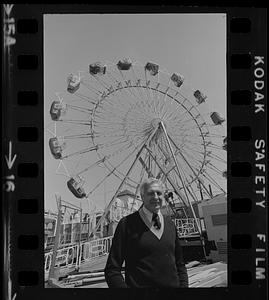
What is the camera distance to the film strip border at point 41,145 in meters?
2.32

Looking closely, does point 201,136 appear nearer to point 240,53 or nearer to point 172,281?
point 240,53

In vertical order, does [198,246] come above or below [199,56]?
below

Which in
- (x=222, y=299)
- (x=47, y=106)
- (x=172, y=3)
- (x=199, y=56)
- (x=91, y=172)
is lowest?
Result: (x=222, y=299)

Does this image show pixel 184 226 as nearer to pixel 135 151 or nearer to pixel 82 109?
pixel 135 151

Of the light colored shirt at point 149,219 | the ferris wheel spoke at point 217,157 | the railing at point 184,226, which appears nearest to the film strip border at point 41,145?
the ferris wheel spoke at point 217,157

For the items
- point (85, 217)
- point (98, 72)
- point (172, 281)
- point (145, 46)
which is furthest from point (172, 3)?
point (172, 281)

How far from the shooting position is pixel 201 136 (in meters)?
2.35

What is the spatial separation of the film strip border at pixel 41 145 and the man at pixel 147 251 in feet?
0.62

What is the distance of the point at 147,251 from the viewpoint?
235cm

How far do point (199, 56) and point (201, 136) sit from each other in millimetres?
264

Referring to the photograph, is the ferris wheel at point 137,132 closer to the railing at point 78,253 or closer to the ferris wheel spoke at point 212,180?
the ferris wheel spoke at point 212,180

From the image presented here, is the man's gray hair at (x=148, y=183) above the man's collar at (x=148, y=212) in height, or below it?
above

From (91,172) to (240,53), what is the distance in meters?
0.63

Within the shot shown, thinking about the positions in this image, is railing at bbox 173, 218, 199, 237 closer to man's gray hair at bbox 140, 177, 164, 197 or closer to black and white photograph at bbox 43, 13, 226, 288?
black and white photograph at bbox 43, 13, 226, 288
